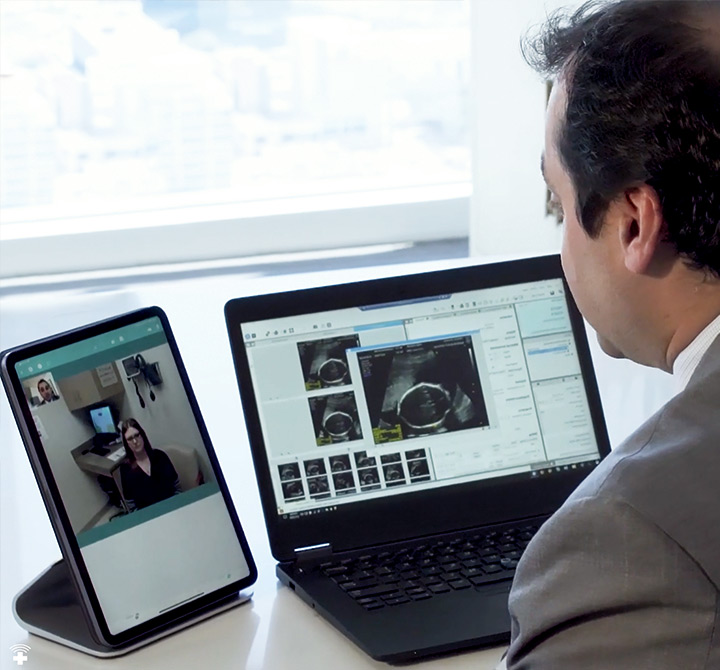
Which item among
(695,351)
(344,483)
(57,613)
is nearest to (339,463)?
(344,483)

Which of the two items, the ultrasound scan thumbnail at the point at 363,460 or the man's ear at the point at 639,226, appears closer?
the man's ear at the point at 639,226

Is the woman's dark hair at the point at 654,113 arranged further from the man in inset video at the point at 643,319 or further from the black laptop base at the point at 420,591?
the black laptop base at the point at 420,591

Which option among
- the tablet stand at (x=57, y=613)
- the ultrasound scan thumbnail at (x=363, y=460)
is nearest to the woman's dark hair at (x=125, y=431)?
the tablet stand at (x=57, y=613)

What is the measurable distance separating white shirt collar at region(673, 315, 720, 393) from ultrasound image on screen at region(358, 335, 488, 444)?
37 centimetres

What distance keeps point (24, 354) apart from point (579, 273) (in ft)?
1.62

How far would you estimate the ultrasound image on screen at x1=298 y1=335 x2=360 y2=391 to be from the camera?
3.80 ft

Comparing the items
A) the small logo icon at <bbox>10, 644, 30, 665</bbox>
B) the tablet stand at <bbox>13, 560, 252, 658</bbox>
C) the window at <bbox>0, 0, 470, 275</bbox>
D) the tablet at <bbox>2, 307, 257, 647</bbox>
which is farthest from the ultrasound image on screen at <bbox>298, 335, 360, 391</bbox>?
the window at <bbox>0, 0, 470, 275</bbox>

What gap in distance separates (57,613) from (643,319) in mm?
598

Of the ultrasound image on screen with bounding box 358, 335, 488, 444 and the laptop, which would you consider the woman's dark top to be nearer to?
the laptop

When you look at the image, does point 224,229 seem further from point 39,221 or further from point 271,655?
point 271,655

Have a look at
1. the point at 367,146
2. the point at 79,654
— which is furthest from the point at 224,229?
the point at 79,654

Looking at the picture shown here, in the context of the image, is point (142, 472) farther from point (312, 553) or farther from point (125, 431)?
point (312, 553)

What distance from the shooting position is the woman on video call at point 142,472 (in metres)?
1.04

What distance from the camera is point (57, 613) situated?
3.41 ft
